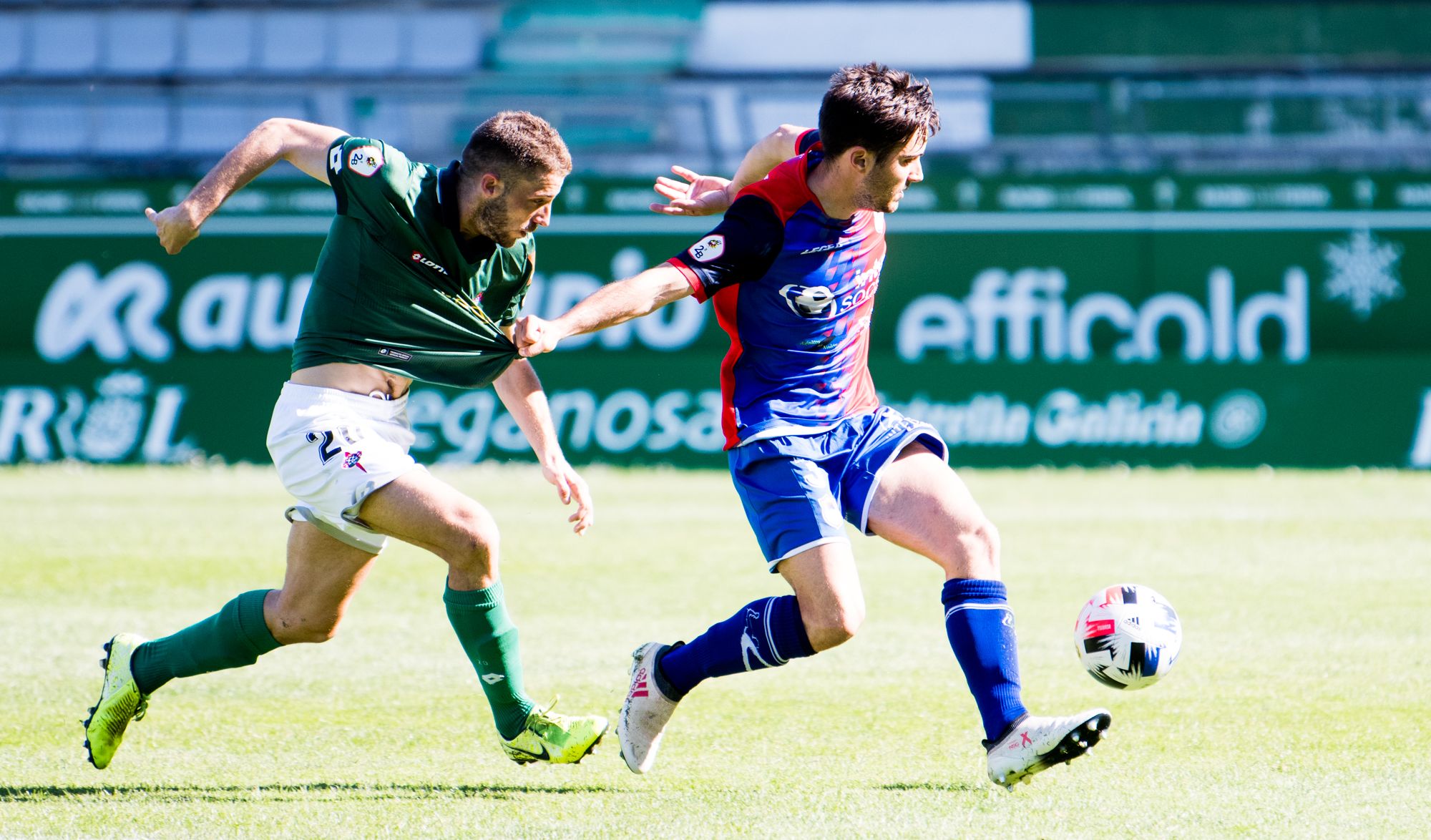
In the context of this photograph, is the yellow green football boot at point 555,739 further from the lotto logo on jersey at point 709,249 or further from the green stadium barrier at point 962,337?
the green stadium barrier at point 962,337

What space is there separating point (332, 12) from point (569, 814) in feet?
69.7

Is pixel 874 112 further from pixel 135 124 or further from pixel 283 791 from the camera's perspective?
pixel 135 124

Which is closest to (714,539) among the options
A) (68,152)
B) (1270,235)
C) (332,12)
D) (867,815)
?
(867,815)

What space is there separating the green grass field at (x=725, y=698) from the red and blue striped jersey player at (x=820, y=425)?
32cm

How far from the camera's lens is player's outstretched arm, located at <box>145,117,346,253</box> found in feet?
14.8

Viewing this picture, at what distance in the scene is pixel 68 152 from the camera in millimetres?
15875

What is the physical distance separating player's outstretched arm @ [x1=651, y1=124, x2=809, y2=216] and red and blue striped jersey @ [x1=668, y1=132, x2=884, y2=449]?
0.36ft

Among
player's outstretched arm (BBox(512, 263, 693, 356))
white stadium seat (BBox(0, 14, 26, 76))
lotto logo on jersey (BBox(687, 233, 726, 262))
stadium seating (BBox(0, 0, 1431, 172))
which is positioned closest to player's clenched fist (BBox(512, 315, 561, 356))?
player's outstretched arm (BBox(512, 263, 693, 356))

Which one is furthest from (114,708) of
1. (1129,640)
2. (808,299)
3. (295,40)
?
(295,40)

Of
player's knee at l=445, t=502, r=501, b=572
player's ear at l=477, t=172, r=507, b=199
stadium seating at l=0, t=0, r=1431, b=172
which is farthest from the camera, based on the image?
stadium seating at l=0, t=0, r=1431, b=172

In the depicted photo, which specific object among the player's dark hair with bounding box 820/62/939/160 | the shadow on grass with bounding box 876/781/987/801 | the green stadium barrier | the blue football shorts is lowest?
the green stadium barrier

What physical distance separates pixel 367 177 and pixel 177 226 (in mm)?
573

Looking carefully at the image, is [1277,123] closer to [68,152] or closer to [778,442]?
[68,152]

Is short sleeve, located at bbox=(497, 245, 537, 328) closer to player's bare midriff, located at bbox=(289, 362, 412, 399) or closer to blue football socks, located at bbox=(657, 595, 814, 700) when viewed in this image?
player's bare midriff, located at bbox=(289, 362, 412, 399)
